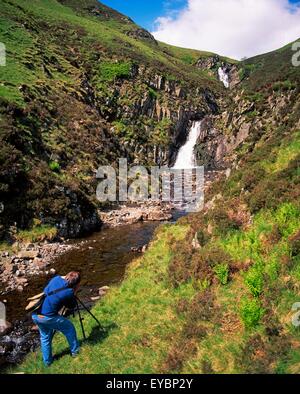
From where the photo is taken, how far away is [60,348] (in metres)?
12.7

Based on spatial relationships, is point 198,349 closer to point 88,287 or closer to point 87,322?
point 87,322

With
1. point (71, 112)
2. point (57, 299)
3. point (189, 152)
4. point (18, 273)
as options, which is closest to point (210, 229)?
point (57, 299)

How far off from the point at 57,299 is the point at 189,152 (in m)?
76.8

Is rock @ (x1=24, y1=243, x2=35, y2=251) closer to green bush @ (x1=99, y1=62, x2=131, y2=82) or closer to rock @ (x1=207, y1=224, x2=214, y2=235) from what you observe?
rock @ (x1=207, y1=224, x2=214, y2=235)

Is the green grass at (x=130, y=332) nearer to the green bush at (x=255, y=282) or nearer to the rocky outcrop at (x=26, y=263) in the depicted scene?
the green bush at (x=255, y=282)

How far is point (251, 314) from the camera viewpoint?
10.1 metres

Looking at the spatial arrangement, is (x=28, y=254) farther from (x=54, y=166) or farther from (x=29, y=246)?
(x=54, y=166)

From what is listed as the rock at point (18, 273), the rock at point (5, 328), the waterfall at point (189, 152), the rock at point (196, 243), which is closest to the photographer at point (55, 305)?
the rock at point (5, 328)

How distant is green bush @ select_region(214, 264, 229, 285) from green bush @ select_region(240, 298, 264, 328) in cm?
242

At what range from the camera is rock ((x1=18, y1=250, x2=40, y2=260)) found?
26016 millimetres

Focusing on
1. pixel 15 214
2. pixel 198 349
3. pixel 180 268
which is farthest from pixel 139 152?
pixel 198 349

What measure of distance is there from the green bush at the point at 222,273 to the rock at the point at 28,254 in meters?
16.8

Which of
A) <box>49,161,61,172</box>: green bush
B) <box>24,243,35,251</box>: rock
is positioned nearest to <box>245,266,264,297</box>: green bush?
<box>24,243,35,251</box>: rock

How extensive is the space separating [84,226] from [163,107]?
60085 millimetres
